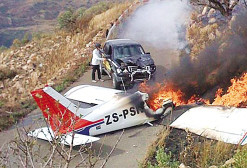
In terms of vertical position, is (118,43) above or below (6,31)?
above

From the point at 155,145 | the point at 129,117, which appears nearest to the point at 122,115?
the point at 129,117

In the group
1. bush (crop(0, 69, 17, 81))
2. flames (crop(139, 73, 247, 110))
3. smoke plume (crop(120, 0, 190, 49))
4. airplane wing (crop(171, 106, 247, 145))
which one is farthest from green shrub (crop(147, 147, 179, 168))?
bush (crop(0, 69, 17, 81))

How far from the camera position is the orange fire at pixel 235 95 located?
11.0m

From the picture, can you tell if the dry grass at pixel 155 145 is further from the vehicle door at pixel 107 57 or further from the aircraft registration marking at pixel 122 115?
the vehicle door at pixel 107 57

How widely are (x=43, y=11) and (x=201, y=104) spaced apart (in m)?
90.1

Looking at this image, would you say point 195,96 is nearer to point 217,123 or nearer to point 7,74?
point 217,123

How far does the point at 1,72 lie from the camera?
23.2 meters

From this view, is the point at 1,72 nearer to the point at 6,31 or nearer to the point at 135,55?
the point at 135,55

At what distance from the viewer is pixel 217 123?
9445 mm

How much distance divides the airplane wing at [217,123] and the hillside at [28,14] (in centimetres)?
6579

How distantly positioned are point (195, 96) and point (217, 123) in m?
2.77

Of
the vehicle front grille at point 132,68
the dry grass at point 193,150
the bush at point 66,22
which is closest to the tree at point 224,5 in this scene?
the vehicle front grille at point 132,68

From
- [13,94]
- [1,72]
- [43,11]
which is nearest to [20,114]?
[13,94]

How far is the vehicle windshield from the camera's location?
1496cm
